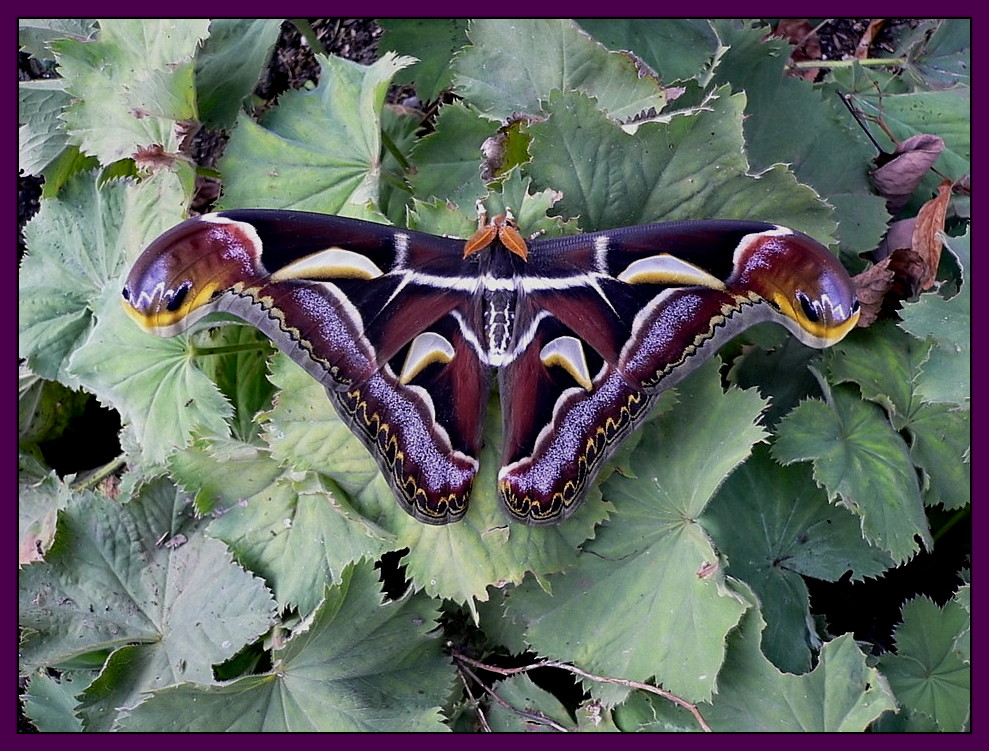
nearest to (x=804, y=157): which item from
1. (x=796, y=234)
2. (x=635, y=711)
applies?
(x=796, y=234)

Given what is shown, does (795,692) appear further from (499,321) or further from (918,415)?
(499,321)

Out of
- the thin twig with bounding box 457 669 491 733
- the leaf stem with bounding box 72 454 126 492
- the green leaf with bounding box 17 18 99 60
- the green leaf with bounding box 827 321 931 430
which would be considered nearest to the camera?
the green leaf with bounding box 827 321 931 430

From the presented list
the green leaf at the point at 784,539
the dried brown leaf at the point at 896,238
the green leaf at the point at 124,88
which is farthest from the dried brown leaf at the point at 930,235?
the green leaf at the point at 124,88

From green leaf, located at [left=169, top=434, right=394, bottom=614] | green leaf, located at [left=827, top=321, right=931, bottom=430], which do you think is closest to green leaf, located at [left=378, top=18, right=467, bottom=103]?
green leaf, located at [left=169, top=434, right=394, bottom=614]

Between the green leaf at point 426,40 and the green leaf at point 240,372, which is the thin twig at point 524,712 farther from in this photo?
the green leaf at point 426,40

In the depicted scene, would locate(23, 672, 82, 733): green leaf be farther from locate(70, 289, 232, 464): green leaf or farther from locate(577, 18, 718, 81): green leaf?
locate(577, 18, 718, 81): green leaf
